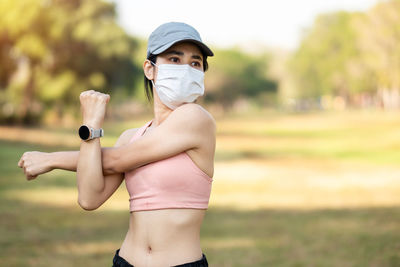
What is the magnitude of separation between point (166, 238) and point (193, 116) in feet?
1.76

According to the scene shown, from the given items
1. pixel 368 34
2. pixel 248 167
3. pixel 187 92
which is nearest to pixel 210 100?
pixel 368 34

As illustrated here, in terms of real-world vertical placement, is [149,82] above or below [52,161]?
A: above

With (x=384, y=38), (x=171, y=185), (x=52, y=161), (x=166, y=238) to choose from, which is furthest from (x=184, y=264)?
(x=384, y=38)

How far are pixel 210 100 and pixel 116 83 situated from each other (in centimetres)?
3154

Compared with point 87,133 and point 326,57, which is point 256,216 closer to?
point 87,133

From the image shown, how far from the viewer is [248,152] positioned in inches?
1125

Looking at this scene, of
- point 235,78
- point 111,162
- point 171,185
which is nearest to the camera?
point 171,185

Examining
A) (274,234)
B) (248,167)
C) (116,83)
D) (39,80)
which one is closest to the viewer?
(274,234)

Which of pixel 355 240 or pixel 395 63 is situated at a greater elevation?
pixel 395 63

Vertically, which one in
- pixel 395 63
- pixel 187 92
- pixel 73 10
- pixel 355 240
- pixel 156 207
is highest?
pixel 73 10

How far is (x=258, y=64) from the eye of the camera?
88.5 meters

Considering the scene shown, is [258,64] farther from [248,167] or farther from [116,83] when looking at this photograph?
[248,167]

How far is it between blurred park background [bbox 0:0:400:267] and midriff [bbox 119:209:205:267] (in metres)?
5.14

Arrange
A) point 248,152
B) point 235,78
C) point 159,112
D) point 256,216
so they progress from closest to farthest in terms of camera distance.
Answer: point 159,112 → point 256,216 → point 248,152 → point 235,78
